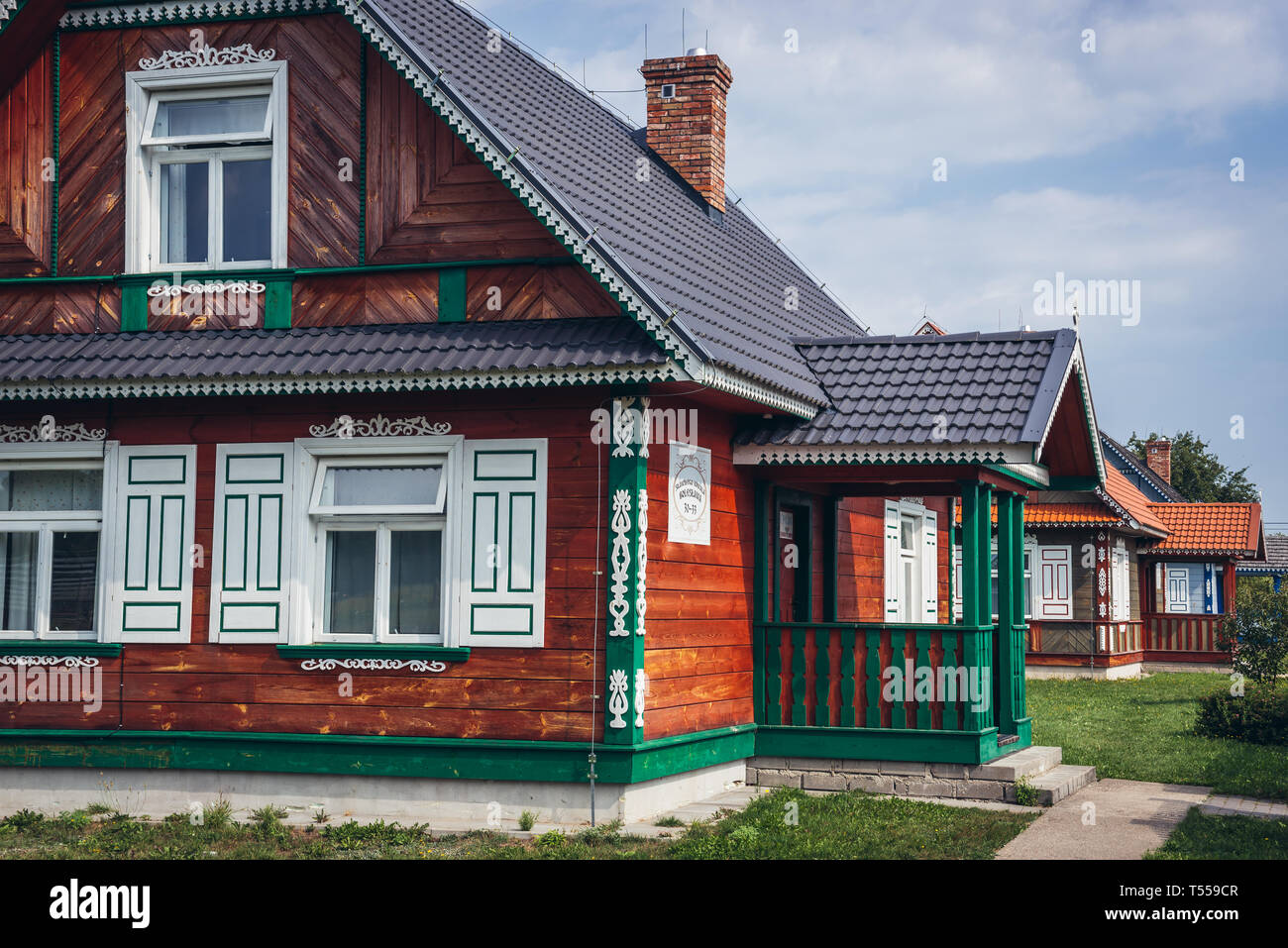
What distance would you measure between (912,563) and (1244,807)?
6.52m

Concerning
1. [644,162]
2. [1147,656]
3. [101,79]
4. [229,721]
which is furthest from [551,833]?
[1147,656]

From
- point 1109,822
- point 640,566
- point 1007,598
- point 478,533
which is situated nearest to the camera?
point 640,566

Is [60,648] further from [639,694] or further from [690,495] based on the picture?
[690,495]

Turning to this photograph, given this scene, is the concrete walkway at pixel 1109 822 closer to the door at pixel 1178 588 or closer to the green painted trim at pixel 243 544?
the green painted trim at pixel 243 544

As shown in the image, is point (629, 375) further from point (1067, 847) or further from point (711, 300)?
point (1067, 847)

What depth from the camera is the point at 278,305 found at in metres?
12.2

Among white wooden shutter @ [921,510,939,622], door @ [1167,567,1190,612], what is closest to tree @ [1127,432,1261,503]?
door @ [1167,567,1190,612]

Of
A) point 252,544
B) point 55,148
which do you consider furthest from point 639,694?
point 55,148

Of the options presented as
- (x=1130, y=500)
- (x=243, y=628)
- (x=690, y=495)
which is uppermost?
(x=1130, y=500)

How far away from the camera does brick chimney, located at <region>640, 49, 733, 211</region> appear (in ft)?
59.2

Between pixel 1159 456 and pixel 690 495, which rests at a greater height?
pixel 1159 456

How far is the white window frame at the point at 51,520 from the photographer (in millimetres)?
12203

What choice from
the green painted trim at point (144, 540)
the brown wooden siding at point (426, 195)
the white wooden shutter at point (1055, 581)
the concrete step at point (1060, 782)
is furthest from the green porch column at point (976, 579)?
the white wooden shutter at point (1055, 581)

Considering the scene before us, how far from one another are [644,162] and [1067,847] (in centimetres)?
957
